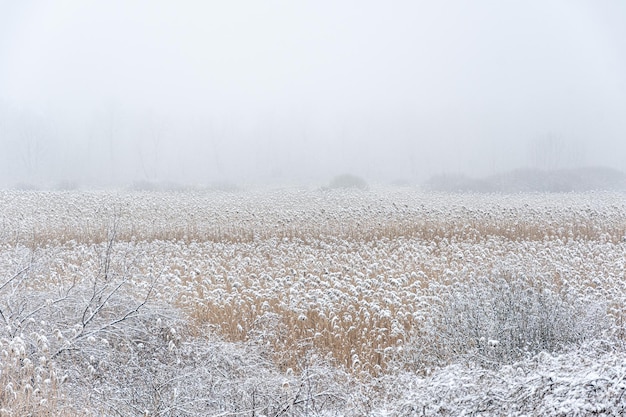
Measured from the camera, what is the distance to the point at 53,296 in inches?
317

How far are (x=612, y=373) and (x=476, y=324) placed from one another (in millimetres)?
3089

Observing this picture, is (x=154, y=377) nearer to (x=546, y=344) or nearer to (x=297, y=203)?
(x=546, y=344)

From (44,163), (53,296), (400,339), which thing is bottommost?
(400,339)

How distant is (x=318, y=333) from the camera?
24.5 feet

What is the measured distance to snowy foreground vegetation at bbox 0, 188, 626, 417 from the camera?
185 inches

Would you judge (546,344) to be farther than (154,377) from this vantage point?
Yes

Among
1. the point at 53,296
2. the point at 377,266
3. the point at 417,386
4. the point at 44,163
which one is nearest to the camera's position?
the point at 417,386

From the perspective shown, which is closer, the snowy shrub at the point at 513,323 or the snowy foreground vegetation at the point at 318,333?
the snowy foreground vegetation at the point at 318,333

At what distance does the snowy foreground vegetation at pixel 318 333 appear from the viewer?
15.4 ft

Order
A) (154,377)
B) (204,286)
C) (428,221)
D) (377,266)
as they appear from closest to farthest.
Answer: (154,377) < (204,286) < (377,266) < (428,221)

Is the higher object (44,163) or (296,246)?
(44,163)

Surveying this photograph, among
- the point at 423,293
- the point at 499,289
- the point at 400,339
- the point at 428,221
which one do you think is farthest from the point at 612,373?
the point at 428,221

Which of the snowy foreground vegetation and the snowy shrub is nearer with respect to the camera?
the snowy foreground vegetation

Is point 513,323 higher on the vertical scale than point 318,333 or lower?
higher
